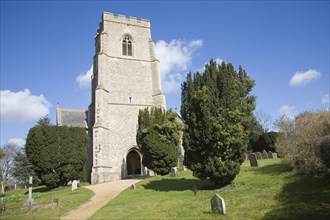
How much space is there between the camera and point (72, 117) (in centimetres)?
3759

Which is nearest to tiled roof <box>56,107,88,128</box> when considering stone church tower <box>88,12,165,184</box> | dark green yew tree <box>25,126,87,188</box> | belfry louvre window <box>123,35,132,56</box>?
stone church tower <box>88,12,165,184</box>

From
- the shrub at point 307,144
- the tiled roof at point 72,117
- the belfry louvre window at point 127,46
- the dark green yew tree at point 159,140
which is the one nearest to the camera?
the shrub at point 307,144

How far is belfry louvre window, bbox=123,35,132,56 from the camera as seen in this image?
111ft

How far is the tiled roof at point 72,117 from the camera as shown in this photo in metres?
36.4

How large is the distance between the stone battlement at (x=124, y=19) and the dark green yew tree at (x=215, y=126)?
23558 millimetres

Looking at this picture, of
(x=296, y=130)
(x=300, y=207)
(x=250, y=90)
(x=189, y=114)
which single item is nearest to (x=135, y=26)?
(x=250, y=90)

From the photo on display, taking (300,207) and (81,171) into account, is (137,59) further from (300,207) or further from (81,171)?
(300,207)

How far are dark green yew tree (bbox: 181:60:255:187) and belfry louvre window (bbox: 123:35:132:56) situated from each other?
21184mm

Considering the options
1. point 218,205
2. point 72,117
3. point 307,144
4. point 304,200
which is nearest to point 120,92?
point 72,117

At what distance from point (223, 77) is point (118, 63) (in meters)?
21.1

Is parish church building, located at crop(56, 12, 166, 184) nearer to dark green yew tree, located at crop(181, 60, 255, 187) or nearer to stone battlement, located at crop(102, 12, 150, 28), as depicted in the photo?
stone battlement, located at crop(102, 12, 150, 28)

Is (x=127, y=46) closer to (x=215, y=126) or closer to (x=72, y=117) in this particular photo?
(x=72, y=117)

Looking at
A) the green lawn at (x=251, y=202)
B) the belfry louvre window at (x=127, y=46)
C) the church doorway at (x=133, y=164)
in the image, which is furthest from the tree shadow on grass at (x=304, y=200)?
the belfry louvre window at (x=127, y=46)

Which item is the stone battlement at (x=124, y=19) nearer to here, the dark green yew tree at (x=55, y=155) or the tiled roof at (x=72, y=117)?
the tiled roof at (x=72, y=117)
